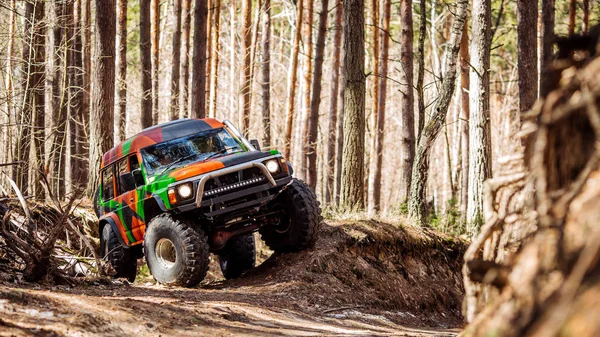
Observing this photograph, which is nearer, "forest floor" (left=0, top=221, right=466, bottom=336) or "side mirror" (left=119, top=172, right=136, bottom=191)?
"forest floor" (left=0, top=221, right=466, bottom=336)

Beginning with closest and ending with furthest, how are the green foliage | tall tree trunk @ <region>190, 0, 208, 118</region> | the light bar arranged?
the light bar, the green foliage, tall tree trunk @ <region>190, 0, 208, 118</region>

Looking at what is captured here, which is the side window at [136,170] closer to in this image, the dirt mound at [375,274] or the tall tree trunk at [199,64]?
the dirt mound at [375,274]

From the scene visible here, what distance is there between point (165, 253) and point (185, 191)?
114 cm

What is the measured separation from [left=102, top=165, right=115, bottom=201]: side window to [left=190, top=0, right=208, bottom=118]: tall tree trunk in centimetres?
590

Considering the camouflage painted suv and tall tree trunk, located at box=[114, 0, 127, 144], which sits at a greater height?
tall tree trunk, located at box=[114, 0, 127, 144]

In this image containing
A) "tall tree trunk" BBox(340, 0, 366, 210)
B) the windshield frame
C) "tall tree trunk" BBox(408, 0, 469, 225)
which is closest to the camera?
the windshield frame

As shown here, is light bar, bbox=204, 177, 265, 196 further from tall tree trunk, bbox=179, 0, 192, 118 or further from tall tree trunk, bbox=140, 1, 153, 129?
tall tree trunk, bbox=179, 0, 192, 118

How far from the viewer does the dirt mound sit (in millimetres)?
11133

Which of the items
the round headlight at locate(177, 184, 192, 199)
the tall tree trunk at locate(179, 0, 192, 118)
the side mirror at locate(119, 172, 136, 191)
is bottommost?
the round headlight at locate(177, 184, 192, 199)

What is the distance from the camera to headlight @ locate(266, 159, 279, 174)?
10.9 metres

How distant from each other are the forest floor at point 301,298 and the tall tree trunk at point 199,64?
4469mm

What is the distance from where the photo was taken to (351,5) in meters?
15.3

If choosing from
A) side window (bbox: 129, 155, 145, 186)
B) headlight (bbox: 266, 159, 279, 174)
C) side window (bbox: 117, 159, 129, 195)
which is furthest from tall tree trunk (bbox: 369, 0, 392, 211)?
headlight (bbox: 266, 159, 279, 174)

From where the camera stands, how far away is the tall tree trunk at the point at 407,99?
1883 cm
